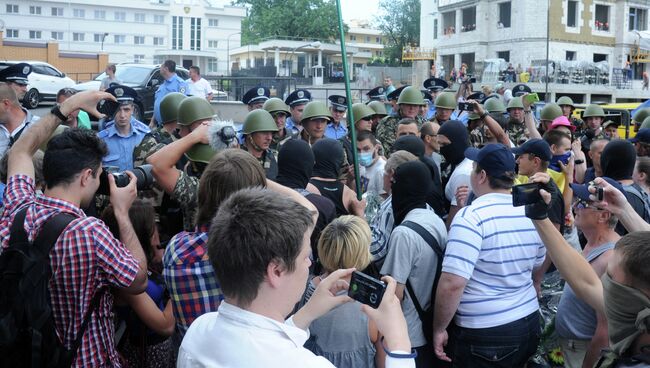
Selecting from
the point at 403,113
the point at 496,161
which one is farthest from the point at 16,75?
the point at 496,161

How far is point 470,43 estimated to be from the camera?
167 ft

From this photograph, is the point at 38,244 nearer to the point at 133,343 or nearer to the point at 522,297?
the point at 133,343

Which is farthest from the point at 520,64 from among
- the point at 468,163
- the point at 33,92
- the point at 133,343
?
the point at 133,343

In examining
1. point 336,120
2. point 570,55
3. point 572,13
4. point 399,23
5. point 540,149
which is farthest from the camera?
point 399,23

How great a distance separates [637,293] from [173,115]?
17.5 ft

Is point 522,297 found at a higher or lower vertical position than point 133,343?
higher

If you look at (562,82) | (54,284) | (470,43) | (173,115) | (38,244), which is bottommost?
(54,284)

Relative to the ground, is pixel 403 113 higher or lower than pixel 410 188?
higher

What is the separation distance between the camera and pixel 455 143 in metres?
6.00

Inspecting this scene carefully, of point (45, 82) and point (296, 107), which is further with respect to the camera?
point (45, 82)

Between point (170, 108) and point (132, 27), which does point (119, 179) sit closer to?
point (170, 108)

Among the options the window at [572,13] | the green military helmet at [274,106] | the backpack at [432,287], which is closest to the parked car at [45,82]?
the green military helmet at [274,106]

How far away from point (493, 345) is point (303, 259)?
6.77 ft

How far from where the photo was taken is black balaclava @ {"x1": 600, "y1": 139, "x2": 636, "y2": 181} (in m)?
4.91
